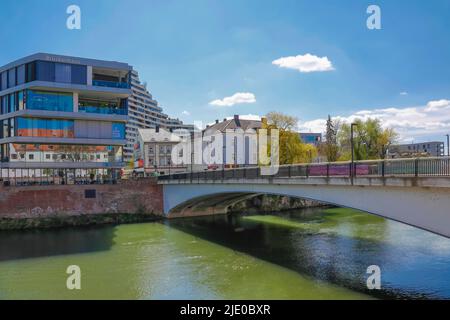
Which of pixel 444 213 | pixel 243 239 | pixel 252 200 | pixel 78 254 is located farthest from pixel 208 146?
pixel 444 213

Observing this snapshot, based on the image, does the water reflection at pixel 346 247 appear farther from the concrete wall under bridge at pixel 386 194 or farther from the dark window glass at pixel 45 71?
the dark window glass at pixel 45 71

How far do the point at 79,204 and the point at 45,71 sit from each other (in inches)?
567

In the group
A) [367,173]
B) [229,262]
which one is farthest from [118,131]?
[367,173]

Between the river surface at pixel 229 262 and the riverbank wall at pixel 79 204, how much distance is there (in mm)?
2743

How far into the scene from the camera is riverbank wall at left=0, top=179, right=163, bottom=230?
37812mm

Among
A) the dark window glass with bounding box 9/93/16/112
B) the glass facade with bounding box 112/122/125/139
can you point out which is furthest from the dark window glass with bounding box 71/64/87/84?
the dark window glass with bounding box 9/93/16/112

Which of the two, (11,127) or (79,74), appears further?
(79,74)

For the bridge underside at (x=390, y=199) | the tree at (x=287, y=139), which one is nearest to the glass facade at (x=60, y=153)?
the tree at (x=287, y=139)

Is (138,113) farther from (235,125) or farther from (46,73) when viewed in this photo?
(46,73)

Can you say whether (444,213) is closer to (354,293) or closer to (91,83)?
(354,293)

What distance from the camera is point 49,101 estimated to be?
42562mm

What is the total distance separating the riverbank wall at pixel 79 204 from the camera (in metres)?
37.8

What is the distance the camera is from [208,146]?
76.4 metres
